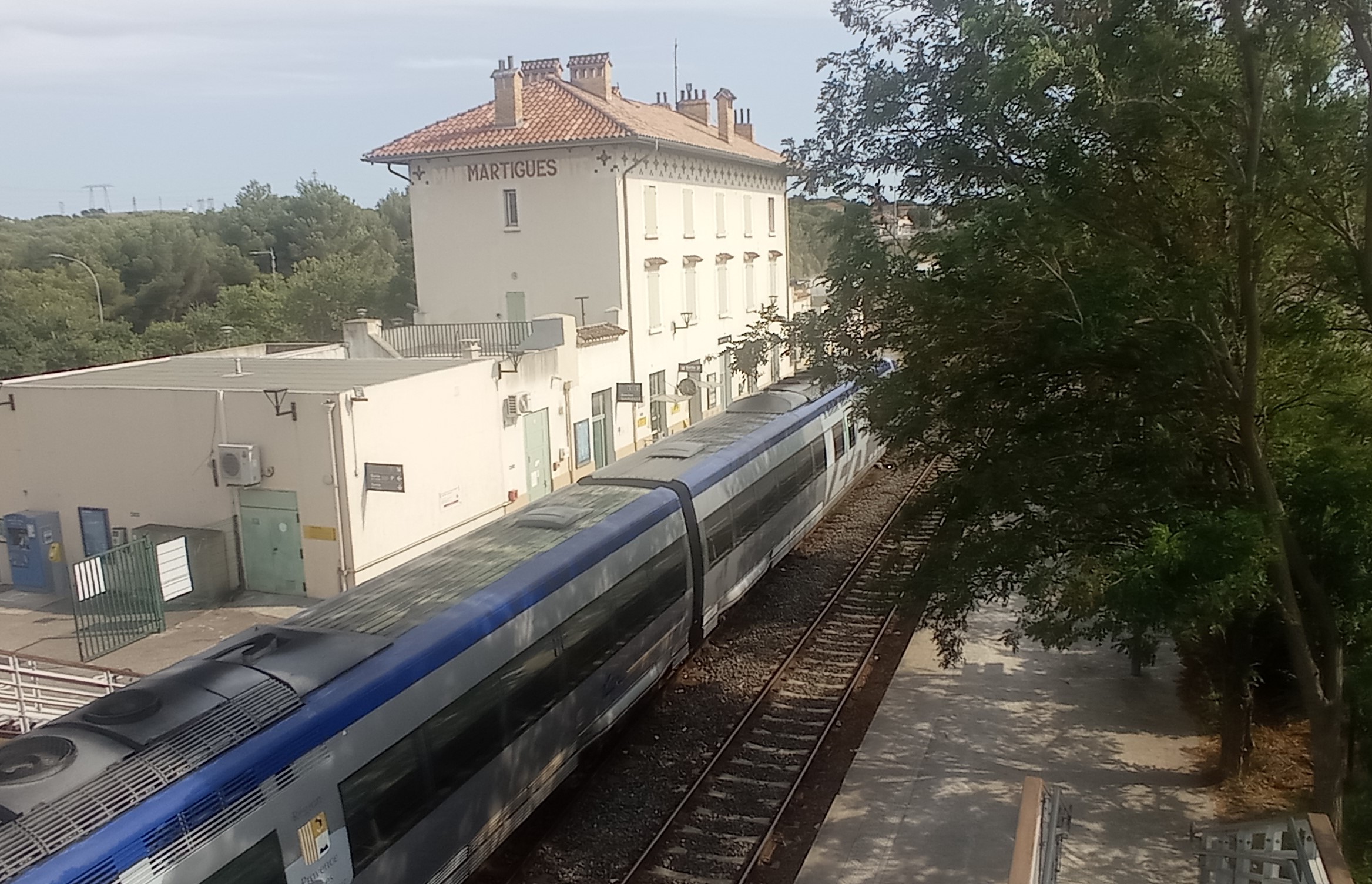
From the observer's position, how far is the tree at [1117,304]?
677 cm

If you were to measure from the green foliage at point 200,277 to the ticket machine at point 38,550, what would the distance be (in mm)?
19428

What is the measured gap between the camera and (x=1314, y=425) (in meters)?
7.54

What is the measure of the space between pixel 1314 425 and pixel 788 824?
17.4 ft

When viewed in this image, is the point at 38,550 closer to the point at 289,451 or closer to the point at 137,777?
the point at 289,451

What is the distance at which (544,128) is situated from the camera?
82.0ft

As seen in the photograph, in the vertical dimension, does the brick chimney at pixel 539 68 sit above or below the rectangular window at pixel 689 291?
above

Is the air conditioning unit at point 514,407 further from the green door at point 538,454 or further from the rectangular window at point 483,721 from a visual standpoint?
the rectangular window at point 483,721

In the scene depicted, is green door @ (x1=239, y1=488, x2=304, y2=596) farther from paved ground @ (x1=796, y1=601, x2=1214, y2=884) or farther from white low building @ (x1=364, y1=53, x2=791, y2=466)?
paved ground @ (x1=796, y1=601, x2=1214, y2=884)

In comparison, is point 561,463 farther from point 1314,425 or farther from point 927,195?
point 1314,425

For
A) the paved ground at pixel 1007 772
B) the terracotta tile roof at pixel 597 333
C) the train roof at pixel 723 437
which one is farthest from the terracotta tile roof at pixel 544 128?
the paved ground at pixel 1007 772

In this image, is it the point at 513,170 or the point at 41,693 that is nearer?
the point at 41,693

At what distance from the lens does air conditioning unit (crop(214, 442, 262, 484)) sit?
1555cm

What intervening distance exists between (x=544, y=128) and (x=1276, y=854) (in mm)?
22801

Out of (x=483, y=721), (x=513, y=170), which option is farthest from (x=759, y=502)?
(x=513, y=170)
